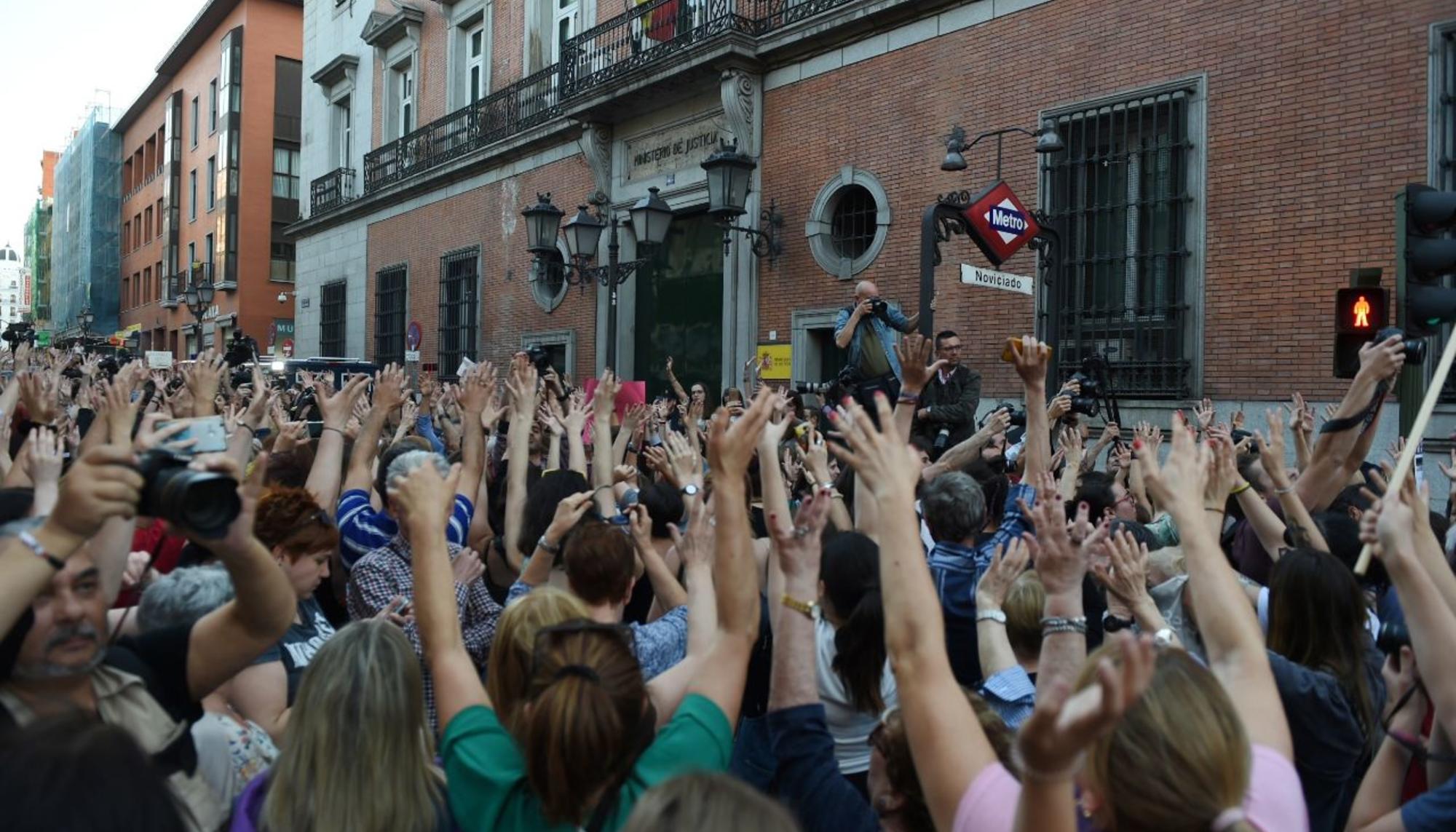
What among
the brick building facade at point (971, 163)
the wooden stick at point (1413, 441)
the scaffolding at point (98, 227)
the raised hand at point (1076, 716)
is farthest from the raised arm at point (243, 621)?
the scaffolding at point (98, 227)

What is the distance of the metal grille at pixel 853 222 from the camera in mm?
14141

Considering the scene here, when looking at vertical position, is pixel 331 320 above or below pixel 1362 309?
above

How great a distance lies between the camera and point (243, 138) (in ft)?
128

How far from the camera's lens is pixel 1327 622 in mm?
2980

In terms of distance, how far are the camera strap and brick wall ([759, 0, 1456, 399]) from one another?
5624mm

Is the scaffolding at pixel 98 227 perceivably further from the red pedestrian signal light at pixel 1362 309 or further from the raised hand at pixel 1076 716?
the raised hand at pixel 1076 716

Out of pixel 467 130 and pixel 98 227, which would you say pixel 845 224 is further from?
pixel 98 227

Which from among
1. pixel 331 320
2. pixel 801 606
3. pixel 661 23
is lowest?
pixel 801 606

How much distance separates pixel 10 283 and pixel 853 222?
451 feet

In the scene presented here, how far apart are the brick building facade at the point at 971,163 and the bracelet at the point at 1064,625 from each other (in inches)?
279

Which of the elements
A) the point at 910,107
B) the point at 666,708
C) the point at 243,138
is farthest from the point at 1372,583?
the point at 243,138

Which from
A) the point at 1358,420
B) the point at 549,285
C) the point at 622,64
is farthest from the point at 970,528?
the point at 549,285

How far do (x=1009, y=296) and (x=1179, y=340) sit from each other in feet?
6.50

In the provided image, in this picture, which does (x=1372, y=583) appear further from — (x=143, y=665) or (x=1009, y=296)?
(x=1009, y=296)
